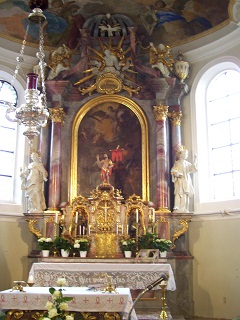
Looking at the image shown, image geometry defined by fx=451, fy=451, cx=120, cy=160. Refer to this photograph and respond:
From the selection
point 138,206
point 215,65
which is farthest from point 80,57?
point 138,206

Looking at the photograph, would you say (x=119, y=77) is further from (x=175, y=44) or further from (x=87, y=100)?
(x=175, y=44)

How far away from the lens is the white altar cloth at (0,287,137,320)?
6.05 metres

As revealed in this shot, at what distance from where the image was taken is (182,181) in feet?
35.4

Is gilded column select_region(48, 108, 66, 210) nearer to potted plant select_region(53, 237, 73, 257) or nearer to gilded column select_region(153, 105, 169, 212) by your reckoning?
potted plant select_region(53, 237, 73, 257)

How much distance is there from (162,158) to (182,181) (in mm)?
749

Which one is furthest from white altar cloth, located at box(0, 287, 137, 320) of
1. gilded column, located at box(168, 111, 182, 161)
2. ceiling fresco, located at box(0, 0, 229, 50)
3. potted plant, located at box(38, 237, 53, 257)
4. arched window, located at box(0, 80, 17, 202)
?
ceiling fresco, located at box(0, 0, 229, 50)

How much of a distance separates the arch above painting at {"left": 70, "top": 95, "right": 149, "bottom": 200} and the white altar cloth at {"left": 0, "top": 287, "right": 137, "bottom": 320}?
5.04 metres

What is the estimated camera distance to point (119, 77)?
11695 millimetres

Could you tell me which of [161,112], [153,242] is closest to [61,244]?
[153,242]

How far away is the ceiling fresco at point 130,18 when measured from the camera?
1162cm

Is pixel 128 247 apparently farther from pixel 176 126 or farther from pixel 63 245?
pixel 176 126

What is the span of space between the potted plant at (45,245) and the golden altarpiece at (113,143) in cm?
45

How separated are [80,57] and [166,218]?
4.87 metres

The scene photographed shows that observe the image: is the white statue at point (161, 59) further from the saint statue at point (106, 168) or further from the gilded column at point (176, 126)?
the saint statue at point (106, 168)
